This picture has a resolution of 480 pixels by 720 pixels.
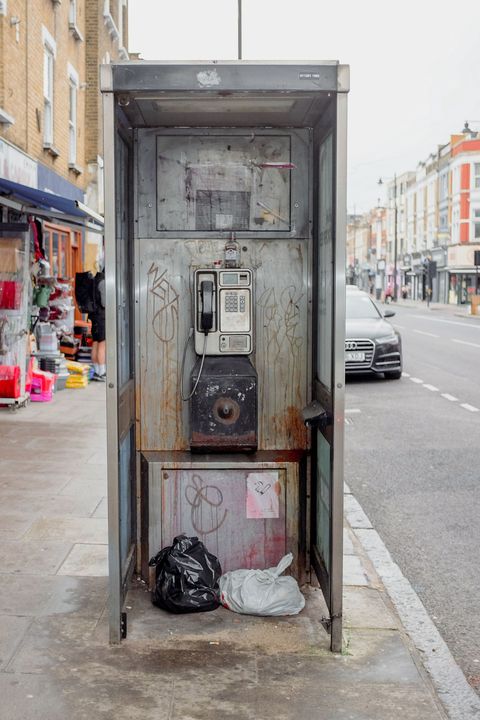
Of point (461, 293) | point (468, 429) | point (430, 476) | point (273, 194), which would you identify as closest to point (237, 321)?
point (273, 194)

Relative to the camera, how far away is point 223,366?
540 centimetres

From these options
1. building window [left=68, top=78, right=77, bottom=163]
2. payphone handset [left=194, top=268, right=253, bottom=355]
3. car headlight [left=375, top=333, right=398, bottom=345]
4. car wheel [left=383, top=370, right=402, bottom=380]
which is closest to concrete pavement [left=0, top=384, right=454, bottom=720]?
payphone handset [left=194, top=268, right=253, bottom=355]

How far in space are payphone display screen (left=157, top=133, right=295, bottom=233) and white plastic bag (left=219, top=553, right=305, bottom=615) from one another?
6.68 feet

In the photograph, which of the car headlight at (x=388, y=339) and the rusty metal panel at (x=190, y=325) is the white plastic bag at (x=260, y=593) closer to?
the rusty metal panel at (x=190, y=325)

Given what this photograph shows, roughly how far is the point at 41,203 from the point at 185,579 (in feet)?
26.7

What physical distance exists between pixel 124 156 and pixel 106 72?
0.86 meters

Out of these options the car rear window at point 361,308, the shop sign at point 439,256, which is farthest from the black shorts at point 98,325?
the shop sign at point 439,256

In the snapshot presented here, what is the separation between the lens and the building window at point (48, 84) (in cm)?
1766

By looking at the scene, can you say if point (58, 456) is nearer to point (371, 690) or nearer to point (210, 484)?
point (210, 484)

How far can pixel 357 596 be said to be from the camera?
17.9 ft

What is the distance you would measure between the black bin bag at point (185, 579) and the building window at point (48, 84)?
13.8 metres

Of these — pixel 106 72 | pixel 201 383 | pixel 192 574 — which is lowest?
pixel 192 574

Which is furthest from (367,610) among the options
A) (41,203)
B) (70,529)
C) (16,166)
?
(16,166)

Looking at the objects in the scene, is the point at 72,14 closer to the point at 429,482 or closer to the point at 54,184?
the point at 54,184
